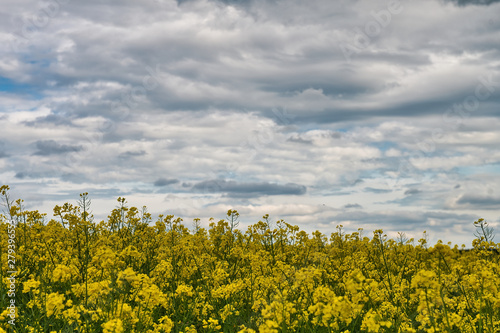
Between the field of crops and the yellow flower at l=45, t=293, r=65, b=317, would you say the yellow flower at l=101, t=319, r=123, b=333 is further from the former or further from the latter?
the yellow flower at l=45, t=293, r=65, b=317

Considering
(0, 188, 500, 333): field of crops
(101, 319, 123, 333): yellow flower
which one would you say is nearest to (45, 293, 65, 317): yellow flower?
(0, 188, 500, 333): field of crops

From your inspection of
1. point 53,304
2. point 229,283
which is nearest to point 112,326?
point 53,304

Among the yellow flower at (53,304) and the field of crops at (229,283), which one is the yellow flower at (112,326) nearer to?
the field of crops at (229,283)

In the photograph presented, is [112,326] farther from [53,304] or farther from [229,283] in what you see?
[229,283]

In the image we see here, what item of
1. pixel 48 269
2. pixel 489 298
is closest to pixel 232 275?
pixel 48 269

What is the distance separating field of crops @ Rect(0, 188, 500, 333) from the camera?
554 cm

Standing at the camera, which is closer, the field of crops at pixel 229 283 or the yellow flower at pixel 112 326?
the yellow flower at pixel 112 326

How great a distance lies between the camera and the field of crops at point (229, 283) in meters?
5.54

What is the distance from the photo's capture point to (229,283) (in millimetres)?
9180

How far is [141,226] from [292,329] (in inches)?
283

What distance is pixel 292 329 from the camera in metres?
6.23

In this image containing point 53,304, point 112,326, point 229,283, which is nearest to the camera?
point 112,326

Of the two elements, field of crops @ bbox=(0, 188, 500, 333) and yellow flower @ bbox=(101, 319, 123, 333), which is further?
field of crops @ bbox=(0, 188, 500, 333)

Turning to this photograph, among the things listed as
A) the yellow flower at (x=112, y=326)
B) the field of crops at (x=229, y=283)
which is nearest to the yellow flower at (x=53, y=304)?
the field of crops at (x=229, y=283)
